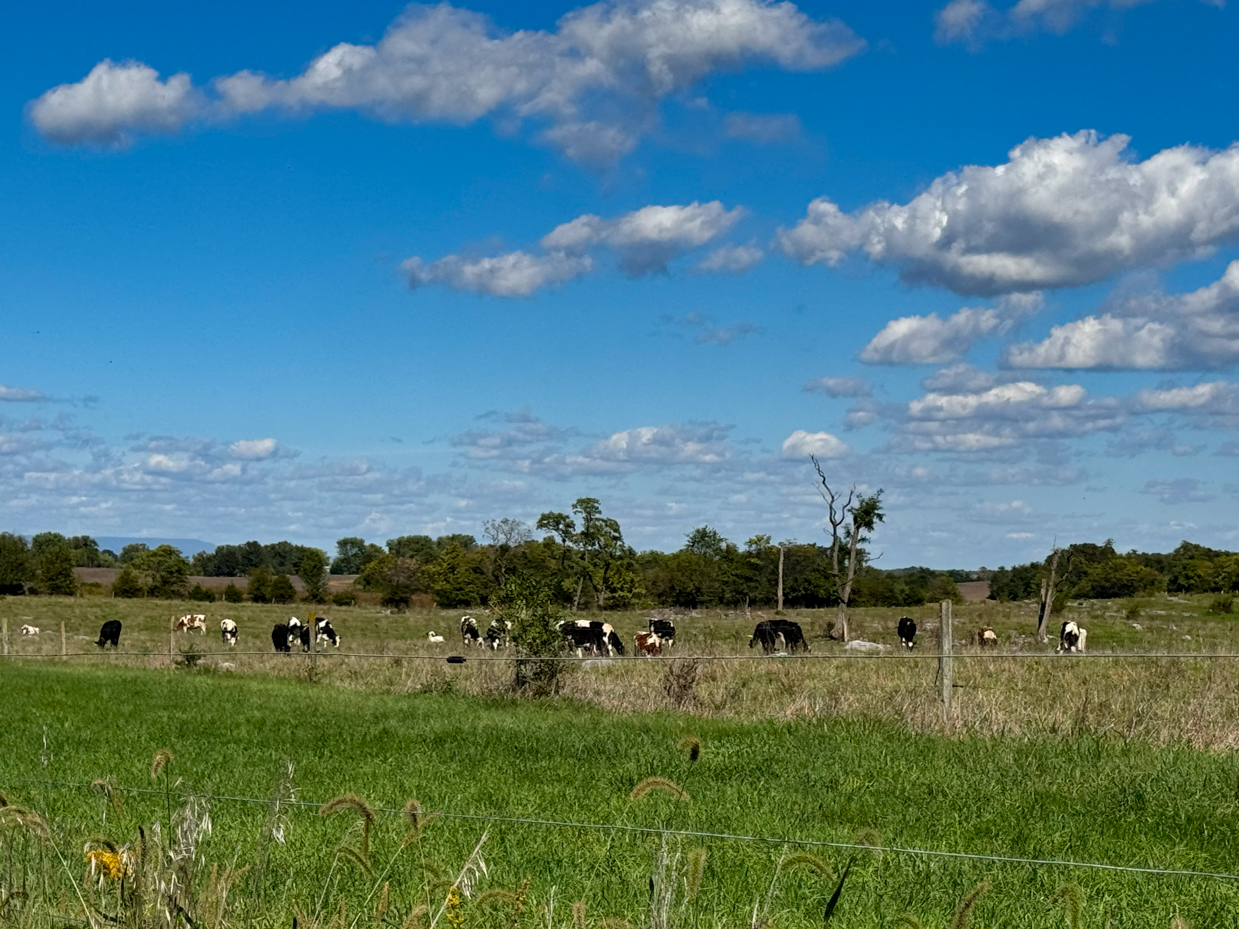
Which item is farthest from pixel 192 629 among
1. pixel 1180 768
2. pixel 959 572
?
pixel 959 572

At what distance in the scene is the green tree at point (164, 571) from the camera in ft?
299

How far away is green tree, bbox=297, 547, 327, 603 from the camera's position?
317ft

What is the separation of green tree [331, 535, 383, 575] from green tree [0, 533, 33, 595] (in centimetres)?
6138

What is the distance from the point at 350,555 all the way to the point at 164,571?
206 feet

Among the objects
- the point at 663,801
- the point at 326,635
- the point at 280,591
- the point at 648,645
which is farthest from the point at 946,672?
the point at 280,591

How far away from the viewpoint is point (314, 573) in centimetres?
10225

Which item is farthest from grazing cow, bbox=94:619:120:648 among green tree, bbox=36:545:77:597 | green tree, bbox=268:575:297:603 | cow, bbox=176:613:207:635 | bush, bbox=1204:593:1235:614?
green tree, bbox=36:545:77:597

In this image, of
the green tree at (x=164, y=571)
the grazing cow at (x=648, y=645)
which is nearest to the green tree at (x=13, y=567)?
the green tree at (x=164, y=571)

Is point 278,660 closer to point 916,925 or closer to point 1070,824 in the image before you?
point 1070,824

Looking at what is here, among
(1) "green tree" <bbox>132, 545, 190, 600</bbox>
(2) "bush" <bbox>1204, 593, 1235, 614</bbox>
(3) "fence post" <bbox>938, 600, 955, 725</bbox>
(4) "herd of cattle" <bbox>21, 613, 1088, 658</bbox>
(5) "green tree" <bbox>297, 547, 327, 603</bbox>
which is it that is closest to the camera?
(3) "fence post" <bbox>938, 600, 955, 725</bbox>

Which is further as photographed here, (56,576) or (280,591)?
(56,576)

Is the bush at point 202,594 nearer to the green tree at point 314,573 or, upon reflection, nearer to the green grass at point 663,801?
the green tree at point 314,573

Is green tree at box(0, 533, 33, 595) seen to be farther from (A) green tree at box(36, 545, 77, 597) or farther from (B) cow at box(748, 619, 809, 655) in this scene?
(B) cow at box(748, 619, 809, 655)

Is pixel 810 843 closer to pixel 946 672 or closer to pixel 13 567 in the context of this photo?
pixel 946 672
